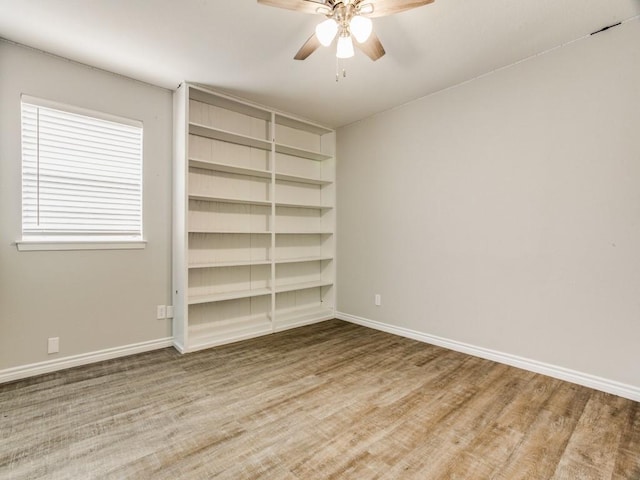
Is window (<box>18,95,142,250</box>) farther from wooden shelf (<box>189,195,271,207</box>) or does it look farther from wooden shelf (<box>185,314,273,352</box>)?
wooden shelf (<box>185,314,273,352</box>)

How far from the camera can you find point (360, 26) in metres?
1.70

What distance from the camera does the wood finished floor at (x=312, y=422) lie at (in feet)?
4.99

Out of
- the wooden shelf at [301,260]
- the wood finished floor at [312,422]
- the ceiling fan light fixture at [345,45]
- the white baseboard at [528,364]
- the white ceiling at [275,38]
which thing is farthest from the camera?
the wooden shelf at [301,260]

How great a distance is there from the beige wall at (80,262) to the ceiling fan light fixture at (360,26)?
219cm

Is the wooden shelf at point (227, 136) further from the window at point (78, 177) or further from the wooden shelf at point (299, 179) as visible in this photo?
the window at point (78, 177)

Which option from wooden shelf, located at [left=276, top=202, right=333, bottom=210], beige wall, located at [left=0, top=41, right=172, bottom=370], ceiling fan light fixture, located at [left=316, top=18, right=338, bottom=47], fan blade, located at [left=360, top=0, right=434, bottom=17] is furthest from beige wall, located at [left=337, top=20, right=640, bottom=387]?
beige wall, located at [left=0, top=41, right=172, bottom=370]

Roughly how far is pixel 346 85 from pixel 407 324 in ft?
8.19

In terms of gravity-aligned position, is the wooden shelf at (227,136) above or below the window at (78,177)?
above

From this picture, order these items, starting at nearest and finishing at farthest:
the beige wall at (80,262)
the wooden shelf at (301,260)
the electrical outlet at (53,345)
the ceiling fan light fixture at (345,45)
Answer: the ceiling fan light fixture at (345,45) < the beige wall at (80,262) < the electrical outlet at (53,345) < the wooden shelf at (301,260)

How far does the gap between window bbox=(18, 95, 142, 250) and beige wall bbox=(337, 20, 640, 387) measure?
2.54m

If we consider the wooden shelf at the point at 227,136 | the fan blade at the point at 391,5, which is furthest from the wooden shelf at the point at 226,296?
the fan blade at the point at 391,5

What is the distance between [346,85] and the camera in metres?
3.05

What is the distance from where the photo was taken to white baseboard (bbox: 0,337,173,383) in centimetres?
240

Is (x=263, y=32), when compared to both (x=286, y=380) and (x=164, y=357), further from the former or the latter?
(x=164, y=357)
